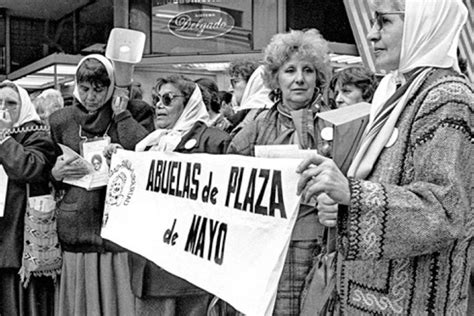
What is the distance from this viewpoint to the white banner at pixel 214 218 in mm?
2332

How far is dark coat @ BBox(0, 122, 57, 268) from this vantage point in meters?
4.11

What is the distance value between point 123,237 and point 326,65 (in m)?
1.38

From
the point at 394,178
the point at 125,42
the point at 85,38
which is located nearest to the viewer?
the point at 394,178

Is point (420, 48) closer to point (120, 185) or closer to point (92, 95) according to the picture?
point (120, 185)

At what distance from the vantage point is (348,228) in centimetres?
181

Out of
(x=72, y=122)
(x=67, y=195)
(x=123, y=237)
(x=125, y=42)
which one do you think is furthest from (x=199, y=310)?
(x=125, y=42)

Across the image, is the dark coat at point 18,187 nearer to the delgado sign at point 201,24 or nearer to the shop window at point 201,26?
the shop window at point 201,26

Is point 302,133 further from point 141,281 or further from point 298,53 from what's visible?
point 141,281

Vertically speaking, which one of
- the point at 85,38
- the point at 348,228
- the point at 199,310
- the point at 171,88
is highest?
the point at 85,38

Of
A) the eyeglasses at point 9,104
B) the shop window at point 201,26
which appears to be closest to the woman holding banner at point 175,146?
the eyeglasses at point 9,104

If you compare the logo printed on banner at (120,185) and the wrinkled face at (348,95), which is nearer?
the logo printed on banner at (120,185)

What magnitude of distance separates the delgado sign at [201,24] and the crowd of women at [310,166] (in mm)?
2848

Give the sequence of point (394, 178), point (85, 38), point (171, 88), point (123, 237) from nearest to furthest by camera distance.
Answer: point (394, 178)
point (123, 237)
point (171, 88)
point (85, 38)

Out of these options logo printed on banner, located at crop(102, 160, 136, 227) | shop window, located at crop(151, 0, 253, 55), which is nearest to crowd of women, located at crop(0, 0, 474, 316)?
logo printed on banner, located at crop(102, 160, 136, 227)
